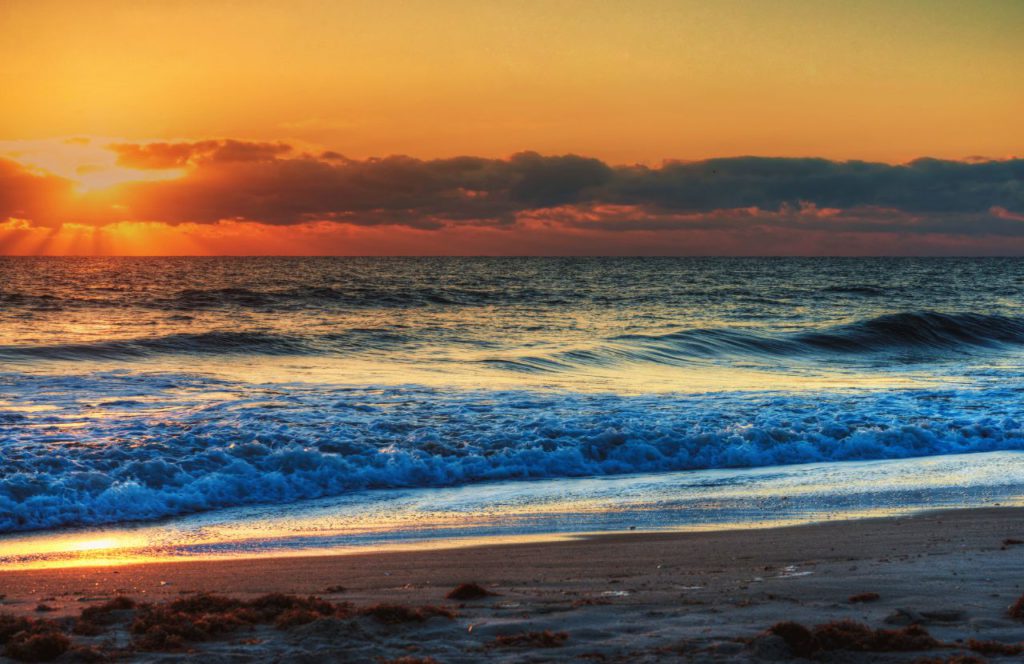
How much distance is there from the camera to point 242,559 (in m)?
6.77

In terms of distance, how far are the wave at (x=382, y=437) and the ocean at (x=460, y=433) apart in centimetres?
4

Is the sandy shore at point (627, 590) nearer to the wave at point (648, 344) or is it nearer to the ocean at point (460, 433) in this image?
the ocean at point (460, 433)

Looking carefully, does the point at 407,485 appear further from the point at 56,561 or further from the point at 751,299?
the point at 751,299

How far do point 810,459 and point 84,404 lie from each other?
11016 mm

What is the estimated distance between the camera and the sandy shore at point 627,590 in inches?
172

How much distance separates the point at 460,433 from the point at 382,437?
109cm

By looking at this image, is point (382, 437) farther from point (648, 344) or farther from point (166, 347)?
point (648, 344)

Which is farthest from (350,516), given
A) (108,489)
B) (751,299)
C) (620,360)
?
(751,299)

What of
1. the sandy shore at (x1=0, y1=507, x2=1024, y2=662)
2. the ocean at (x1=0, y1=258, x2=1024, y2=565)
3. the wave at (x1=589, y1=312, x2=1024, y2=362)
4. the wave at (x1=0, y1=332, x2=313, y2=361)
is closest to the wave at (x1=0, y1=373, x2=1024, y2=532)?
the ocean at (x1=0, y1=258, x2=1024, y2=565)

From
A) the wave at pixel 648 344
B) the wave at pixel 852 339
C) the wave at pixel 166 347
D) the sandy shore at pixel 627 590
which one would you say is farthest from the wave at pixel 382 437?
the wave at pixel 852 339

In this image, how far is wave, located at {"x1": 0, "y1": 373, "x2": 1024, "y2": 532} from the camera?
30.2ft

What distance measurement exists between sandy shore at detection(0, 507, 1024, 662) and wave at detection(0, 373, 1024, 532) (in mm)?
2867

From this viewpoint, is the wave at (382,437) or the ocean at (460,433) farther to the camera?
the wave at (382,437)

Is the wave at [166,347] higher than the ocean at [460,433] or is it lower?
higher
